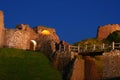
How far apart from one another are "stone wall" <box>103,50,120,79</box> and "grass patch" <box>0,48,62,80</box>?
5.79m

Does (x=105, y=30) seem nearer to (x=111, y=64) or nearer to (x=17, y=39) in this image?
(x=17, y=39)

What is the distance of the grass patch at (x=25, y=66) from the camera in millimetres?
56375

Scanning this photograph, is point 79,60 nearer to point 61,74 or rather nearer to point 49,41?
point 61,74

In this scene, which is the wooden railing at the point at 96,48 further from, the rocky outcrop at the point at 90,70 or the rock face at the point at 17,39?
the rock face at the point at 17,39

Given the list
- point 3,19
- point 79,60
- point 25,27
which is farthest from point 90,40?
point 79,60

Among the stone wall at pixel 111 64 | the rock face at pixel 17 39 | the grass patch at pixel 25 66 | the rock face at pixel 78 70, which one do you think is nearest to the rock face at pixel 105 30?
the rock face at pixel 17 39

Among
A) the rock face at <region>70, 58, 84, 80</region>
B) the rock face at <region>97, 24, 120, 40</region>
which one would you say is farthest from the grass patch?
the rock face at <region>97, 24, 120, 40</region>

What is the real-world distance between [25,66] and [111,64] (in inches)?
430

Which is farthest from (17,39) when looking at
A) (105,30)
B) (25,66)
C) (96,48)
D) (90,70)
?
(105,30)

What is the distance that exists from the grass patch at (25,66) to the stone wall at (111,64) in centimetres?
579

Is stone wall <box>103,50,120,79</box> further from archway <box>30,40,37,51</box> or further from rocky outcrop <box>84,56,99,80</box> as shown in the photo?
archway <box>30,40,37,51</box>

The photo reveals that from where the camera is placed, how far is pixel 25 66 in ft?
196

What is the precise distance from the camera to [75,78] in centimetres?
5709

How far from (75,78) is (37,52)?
11.4 metres
